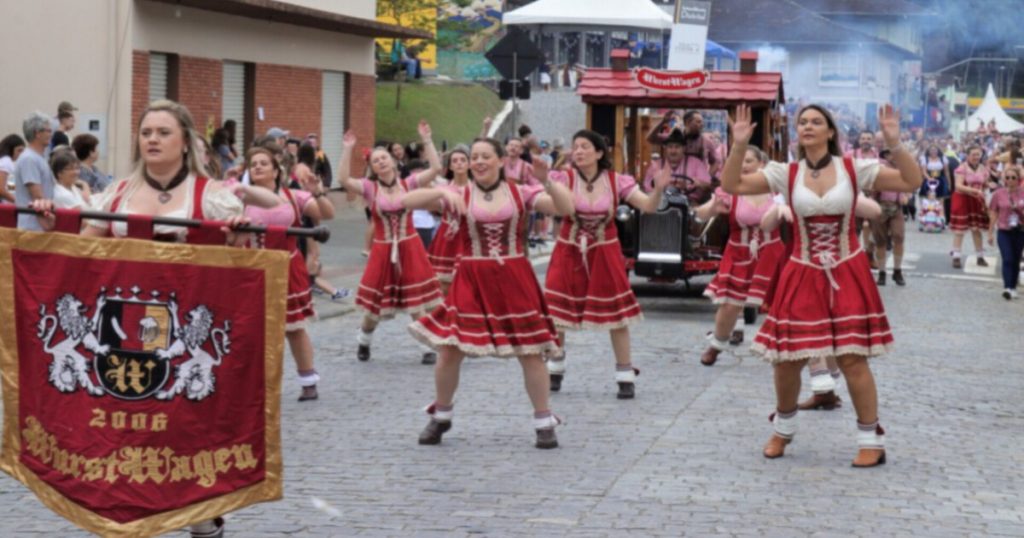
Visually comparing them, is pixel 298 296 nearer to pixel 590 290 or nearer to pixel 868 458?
pixel 590 290

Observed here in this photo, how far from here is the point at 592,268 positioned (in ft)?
40.0

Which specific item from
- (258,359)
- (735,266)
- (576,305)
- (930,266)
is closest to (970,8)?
(930,266)

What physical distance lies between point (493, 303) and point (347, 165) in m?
2.05

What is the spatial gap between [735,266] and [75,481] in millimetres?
8743

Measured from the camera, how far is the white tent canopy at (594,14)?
28812 mm

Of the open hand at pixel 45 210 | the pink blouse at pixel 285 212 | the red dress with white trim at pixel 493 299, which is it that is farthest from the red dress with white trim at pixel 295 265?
the open hand at pixel 45 210

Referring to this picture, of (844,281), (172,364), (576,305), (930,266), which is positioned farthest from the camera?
(930,266)

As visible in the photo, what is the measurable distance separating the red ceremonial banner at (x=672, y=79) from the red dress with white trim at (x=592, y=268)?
7124 mm

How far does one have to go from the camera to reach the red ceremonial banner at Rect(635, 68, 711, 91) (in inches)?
754

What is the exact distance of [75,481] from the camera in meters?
6.13

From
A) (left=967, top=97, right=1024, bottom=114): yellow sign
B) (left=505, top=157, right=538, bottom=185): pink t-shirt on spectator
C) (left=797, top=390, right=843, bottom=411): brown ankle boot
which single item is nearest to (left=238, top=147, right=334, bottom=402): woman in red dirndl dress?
(left=797, top=390, right=843, bottom=411): brown ankle boot

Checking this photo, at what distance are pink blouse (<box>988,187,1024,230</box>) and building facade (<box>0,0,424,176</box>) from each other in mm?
12019

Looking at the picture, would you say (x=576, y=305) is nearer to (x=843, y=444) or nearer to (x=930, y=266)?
(x=843, y=444)

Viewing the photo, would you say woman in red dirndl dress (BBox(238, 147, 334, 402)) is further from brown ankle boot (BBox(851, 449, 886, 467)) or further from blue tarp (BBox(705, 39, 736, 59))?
blue tarp (BBox(705, 39, 736, 59))
